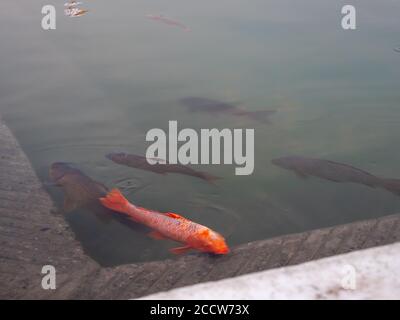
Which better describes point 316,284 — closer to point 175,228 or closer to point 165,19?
point 175,228

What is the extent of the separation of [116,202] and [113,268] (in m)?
0.69

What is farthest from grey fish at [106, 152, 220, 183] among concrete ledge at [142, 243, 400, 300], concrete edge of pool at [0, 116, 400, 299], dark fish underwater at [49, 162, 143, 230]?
concrete ledge at [142, 243, 400, 300]

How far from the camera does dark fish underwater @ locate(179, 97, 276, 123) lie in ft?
17.3

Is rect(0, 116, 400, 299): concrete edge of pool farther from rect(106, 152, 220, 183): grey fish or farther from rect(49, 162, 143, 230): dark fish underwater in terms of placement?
rect(106, 152, 220, 183): grey fish

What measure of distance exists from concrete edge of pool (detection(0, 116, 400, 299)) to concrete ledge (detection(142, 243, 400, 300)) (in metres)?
0.84

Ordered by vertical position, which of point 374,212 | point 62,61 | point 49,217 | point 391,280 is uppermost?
point 62,61

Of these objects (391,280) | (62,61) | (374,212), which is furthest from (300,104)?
(391,280)

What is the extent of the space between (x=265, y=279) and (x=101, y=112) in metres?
3.64

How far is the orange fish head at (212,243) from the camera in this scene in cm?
297

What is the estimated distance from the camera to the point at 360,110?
18.5ft

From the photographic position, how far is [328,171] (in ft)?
14.1

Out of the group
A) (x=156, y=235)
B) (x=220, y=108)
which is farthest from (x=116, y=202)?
(x=220, y=108)
